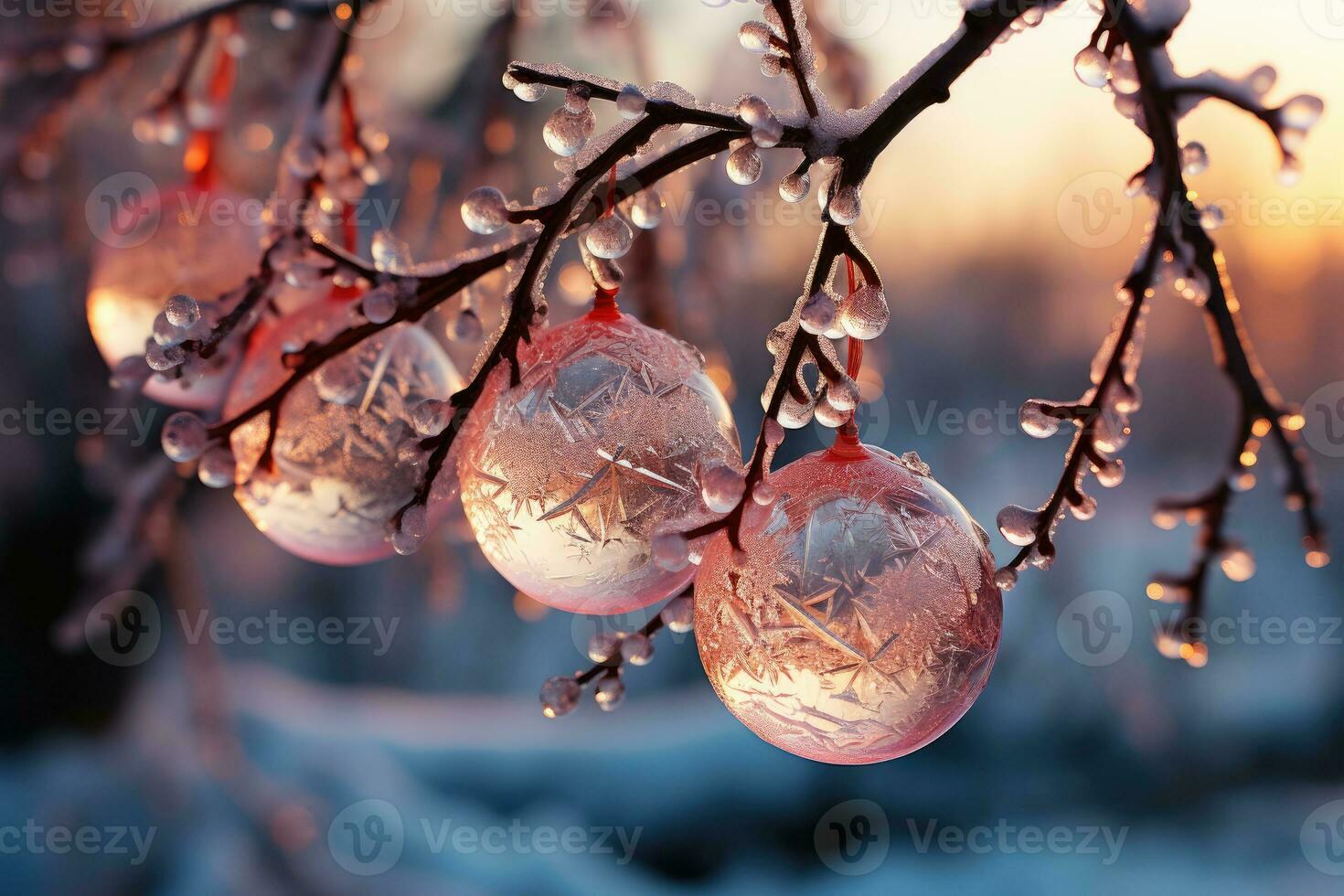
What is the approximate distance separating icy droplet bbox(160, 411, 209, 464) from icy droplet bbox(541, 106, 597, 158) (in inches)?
7.6

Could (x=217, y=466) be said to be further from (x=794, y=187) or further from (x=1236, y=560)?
(x=1236, y=560)

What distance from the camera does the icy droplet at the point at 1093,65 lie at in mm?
397

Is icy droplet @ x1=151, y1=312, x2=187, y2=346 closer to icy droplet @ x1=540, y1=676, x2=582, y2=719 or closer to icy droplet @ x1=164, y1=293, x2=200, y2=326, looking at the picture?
icy droplet @ x1=164, y1=293, x2=200, y2=326

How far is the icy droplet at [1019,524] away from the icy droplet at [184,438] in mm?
329

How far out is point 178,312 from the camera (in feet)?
1.37

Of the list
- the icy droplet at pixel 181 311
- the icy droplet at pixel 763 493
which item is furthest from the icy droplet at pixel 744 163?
the icy droplet at pixel 181 311

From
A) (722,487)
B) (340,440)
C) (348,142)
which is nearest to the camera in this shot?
(722,487)

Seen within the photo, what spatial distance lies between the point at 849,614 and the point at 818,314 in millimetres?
108

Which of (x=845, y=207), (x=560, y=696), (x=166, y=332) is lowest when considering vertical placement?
(x=560, y=696)

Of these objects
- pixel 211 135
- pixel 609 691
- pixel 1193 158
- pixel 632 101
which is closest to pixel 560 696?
pixel 609 691

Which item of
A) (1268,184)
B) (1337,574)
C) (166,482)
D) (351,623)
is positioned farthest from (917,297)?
(166,482)

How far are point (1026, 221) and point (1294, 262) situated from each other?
0.43m

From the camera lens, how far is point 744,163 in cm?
38

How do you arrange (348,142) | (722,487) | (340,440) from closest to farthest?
(722,487)
(340,440)
(348,142)
